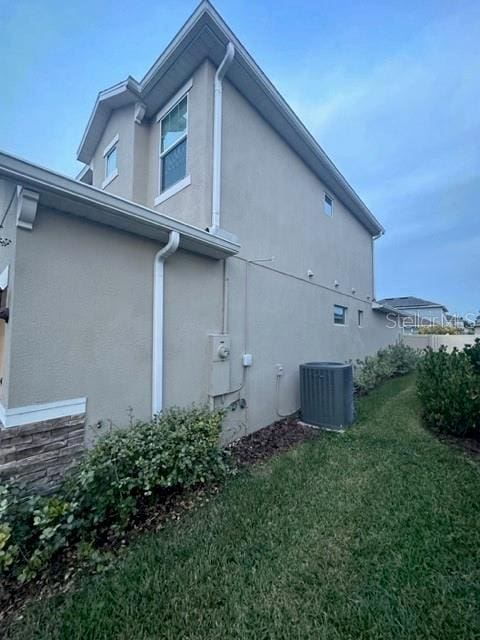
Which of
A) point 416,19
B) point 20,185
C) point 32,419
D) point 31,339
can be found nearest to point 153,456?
point 32,419

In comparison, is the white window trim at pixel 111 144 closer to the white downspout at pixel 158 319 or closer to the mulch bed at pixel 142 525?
the white downspout at pixel 158 319

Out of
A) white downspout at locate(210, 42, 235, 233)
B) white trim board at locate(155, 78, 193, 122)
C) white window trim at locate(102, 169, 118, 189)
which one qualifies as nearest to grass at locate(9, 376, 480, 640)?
white downspout at locate(210, 42, 235, 233)

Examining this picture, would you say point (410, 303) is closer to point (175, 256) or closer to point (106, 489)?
point (175, 256)

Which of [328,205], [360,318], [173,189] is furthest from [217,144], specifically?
[360,318]

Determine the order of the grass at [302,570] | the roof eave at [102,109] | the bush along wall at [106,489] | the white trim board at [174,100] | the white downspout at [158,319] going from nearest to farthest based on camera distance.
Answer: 1. the grass at [302,570]
2. the bush along wall at [106,489]
3. the white downspout at [158,319]
4. the white trim board at [174,100]
5. the roof eave at [102,109]

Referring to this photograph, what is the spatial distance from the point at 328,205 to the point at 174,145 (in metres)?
5.41

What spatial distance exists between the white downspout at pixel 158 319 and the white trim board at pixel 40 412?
2.88 ft

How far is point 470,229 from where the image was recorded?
26719 millimetres

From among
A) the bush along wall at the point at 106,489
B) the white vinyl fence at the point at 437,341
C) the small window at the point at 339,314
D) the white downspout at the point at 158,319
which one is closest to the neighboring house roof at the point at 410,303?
the white vinyl fence at the point at 437,341

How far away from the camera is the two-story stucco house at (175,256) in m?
2.86

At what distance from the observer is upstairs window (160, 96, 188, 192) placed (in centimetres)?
529

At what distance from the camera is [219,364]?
4.59 m

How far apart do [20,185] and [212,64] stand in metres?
4.07

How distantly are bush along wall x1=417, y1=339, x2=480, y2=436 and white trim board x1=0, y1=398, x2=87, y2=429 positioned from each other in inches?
235
